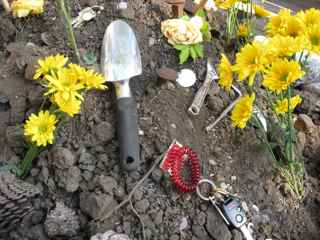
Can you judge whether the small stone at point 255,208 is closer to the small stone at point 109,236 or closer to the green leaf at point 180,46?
the small stone at point 109,236

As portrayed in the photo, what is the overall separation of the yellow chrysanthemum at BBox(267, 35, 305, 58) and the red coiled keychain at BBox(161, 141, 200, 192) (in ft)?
0.77

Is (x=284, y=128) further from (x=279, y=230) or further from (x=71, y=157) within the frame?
(x=71, y=157)

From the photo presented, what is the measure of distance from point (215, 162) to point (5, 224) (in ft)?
1.28

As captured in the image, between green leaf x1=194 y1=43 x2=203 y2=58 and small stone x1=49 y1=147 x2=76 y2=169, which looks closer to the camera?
small stone x1=49 y1=147 x2=76 y2=169

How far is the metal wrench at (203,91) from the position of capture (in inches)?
35.5

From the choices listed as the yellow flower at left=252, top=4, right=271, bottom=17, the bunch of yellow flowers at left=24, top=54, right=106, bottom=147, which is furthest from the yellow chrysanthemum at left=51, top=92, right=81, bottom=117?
the yellow flower at left=252, top=4, right=271, bottom=17

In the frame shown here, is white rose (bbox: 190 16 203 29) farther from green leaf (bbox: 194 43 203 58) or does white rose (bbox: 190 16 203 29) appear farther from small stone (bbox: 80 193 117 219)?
small stone (bbox: 80 193 117 219)

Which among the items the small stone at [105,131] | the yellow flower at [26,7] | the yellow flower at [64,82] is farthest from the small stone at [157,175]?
the yellow flower at [26,7]

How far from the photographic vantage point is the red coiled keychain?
0.80 m

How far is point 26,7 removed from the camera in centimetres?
102

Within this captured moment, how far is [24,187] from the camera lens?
2.51ft

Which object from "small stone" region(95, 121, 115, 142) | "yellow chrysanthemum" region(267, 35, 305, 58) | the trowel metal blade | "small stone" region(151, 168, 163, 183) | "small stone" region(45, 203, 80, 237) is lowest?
"small stone" region(45, 203, 80, 237)

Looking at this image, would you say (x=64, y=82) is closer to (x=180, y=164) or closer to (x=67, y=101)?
(x=67, y=101)

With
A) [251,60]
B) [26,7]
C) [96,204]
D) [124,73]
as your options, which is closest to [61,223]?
[96,204]
